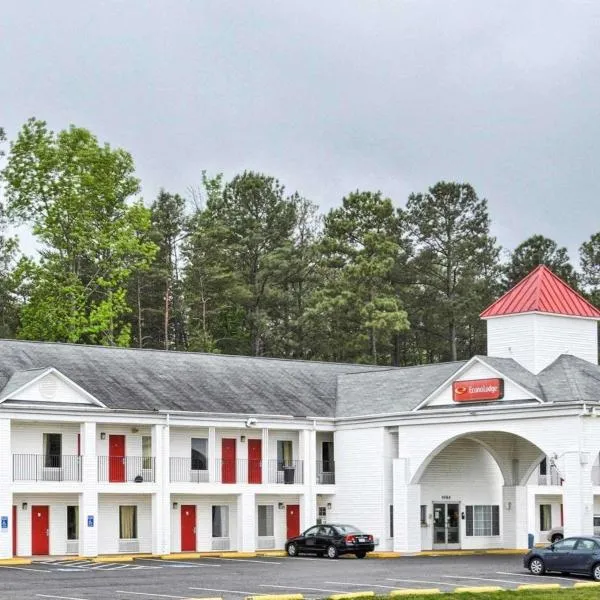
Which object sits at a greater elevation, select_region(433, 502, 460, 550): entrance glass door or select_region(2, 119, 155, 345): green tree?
select_region(2, 119, 155, 345): green tree

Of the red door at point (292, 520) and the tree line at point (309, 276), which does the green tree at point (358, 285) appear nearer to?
the tree line at point (309, 276)

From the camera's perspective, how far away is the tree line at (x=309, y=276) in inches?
3602

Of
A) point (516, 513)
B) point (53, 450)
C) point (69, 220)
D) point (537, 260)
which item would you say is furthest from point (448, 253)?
point (53, 450)

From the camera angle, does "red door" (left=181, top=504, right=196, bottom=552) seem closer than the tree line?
Yes

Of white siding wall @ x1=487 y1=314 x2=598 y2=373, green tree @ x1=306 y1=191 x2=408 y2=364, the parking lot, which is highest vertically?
green tree @ x1=306 y1=191 x2=408 y2=364

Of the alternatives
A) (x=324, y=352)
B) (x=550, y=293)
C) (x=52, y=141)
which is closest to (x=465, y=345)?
(x=324, y=352)

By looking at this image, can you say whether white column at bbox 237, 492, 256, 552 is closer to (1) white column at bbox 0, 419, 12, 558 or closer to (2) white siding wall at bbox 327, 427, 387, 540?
(2) white siding wall at bbox 327, 427, 387, 540

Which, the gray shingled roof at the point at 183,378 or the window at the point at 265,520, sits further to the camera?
the window at the point at 265,520

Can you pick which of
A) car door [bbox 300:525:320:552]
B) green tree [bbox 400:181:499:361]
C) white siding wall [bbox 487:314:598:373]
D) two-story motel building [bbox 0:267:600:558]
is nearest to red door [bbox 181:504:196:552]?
two-story motel building [bbox 0:267:600:558]

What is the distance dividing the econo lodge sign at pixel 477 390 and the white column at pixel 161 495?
1185 cm

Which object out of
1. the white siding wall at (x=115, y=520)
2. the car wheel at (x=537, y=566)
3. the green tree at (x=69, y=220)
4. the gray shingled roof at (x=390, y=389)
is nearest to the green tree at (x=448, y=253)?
the green tree at (x=69, y=220)

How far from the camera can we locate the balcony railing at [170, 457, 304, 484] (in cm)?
5812

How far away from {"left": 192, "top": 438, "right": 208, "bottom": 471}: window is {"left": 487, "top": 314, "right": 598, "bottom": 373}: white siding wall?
1279 cm

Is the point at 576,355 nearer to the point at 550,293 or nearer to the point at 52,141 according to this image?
the point at 550,293
